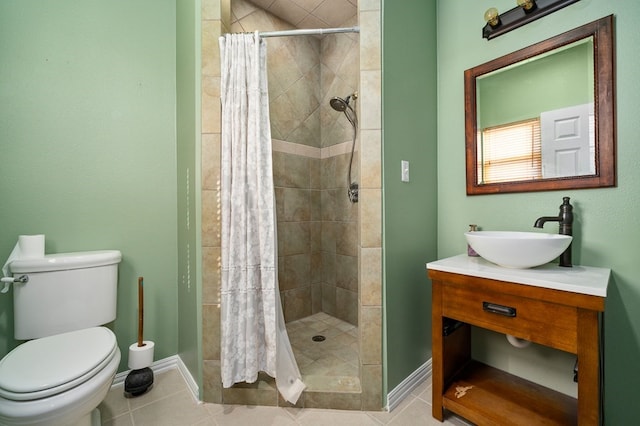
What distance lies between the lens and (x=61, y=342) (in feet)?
3.66

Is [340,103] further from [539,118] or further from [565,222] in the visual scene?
[565,222]

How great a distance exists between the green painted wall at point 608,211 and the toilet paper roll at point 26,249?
7.64 feet

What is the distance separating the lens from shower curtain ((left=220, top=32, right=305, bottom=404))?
130 cm

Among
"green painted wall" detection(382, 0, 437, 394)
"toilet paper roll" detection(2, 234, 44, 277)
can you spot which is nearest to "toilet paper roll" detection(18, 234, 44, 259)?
"toilet paper roll" detection(2, 234, 44, 277)

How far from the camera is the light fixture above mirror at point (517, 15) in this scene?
50.0 inches

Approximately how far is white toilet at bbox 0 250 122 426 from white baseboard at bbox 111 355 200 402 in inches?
10.7

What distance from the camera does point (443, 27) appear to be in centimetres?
167

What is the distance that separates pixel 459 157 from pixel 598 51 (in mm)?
702

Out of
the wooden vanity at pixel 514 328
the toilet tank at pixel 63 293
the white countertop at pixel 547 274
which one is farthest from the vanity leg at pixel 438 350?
the toilet tank at pixel 63 293

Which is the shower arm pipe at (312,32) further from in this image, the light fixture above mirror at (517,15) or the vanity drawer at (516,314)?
the vanity drawer at (516,314)

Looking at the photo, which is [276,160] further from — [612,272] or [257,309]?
[612,272]

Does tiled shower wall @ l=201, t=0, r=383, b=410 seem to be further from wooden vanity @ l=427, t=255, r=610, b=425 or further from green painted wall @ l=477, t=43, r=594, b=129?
green painted wall @ l=477, t=43, r=594, b=129

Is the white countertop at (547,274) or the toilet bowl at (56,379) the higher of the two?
the white countertop at (547,274)

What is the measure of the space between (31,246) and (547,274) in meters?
2.31
